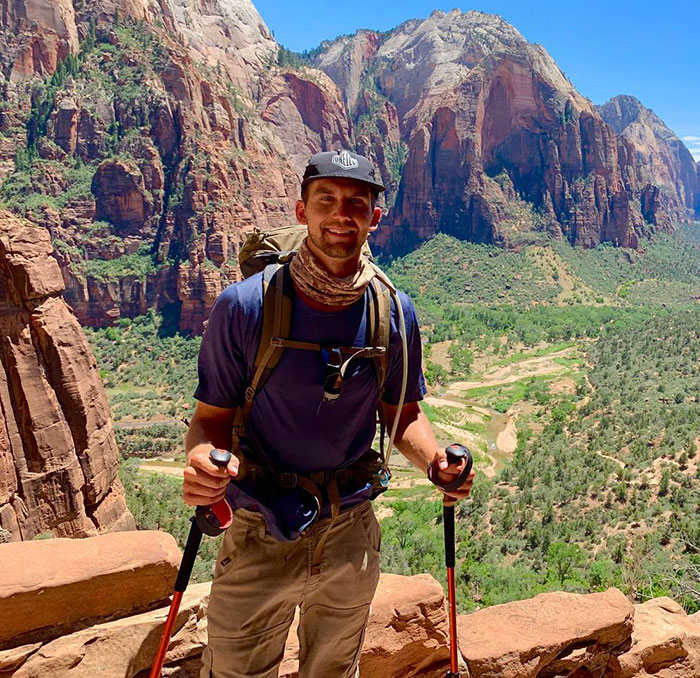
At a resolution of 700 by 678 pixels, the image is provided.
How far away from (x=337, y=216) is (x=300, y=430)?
90 centimetres

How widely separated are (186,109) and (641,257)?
3134 inches

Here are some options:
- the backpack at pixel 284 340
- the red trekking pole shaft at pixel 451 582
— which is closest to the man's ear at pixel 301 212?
the backpack at pixel 284 340

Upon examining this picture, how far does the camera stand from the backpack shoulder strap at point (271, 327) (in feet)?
7.13

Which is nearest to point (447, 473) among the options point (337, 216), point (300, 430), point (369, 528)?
point (369, 528)

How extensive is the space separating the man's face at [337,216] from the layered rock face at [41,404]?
12.1 m

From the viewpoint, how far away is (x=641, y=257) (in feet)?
320

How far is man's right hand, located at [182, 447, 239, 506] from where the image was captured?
1.99 metres

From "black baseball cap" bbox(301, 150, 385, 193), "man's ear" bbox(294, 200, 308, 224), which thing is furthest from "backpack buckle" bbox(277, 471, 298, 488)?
"black baseball cap" bbox(301, 150, 385, 193)

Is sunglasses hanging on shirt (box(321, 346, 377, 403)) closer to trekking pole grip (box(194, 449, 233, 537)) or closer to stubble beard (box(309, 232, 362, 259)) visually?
stubble beard (box(309, 232, 362, 259))

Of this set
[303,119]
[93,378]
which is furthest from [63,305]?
[303,119]

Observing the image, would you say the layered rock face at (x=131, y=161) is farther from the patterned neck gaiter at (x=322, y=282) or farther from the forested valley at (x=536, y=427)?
the patterned neck gaiter at (x=322, y=282)

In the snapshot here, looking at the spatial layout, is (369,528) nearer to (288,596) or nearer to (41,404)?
(288,596)

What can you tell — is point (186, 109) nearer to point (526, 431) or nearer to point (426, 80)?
point (526, 431)

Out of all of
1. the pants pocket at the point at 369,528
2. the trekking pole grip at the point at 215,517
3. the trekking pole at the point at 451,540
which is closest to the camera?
the trekking pole grip at the point at 215,517
